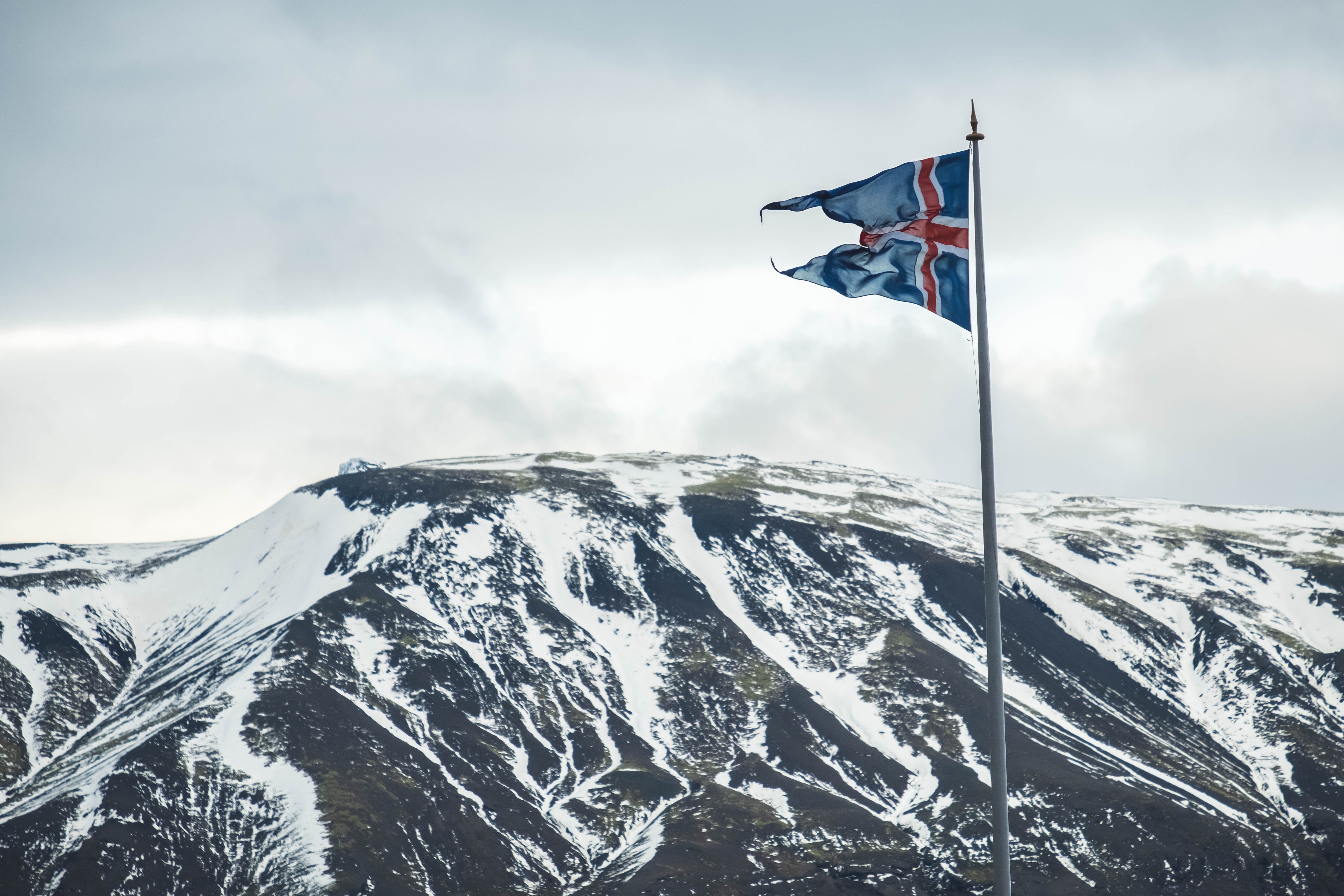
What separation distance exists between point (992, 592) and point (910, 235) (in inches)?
297

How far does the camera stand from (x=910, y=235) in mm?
25938

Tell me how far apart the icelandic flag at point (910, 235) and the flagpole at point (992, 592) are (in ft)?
3.75

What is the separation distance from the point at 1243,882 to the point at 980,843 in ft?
97.3

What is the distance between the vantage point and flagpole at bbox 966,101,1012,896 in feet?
70.3

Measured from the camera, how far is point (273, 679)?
183 m

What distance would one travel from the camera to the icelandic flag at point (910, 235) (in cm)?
2509

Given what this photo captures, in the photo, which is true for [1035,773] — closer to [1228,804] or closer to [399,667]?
[1228,804]

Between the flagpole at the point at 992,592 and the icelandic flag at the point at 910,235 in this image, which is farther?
the icelandic flag at the point at 910,235

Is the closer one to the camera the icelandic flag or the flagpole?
the flagpole

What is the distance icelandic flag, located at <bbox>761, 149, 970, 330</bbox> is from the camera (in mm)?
25094

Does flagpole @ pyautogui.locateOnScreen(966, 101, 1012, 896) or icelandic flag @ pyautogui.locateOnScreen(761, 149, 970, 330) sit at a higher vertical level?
icelandic flag @ pyautogui.locateOnScreen(761, 149, 970, 330)

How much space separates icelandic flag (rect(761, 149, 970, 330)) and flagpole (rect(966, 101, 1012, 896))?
1.14m

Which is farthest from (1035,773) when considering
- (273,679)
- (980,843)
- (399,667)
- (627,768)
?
(273,679)

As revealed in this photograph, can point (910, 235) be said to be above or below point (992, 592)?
above
